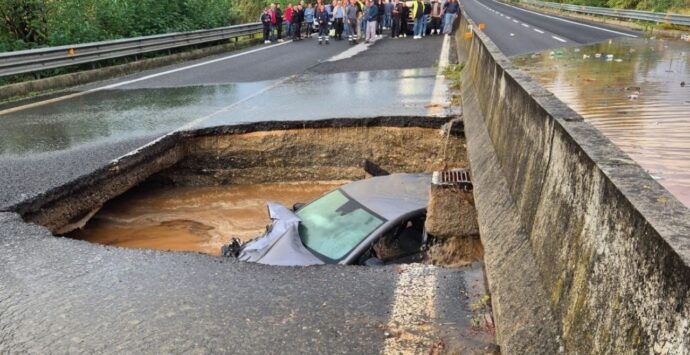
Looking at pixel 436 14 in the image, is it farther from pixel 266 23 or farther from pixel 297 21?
pixel 266 23

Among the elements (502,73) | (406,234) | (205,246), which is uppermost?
(502,73)

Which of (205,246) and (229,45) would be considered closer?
(205,246)

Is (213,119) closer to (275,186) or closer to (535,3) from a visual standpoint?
(275,186)

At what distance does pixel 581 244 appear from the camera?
1.86m

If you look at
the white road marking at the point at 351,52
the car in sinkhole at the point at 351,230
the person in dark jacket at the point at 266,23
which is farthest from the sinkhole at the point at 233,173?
the person in dark jacket at the point at 266,23

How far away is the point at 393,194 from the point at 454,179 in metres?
0.72

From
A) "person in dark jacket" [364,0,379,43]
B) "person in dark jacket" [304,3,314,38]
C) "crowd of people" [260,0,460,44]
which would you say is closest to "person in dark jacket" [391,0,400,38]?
"crowd of people" [260,0,460,44]

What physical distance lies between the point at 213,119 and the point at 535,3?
2361 inches

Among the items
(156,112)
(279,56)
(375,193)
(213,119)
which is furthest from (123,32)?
(375,193)

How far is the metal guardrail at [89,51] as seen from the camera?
11273mm

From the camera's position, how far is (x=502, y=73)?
4.61m

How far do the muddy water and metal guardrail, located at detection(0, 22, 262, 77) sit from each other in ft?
20.1

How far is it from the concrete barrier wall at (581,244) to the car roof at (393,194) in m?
1.45

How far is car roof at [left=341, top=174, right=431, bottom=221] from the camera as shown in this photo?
486 cm
